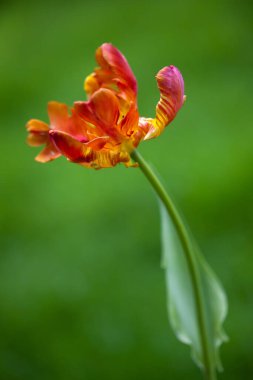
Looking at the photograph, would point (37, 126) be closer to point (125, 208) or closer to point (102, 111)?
point (102, 111)

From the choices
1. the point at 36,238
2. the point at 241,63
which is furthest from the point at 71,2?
the point at 36,238

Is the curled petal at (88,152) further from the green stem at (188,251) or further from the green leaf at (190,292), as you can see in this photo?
the green leaf at (190,292)

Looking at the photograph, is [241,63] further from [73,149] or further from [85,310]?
[73,149]

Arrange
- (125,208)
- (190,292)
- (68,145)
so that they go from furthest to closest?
(125,208) < (190,292) < (68,145)

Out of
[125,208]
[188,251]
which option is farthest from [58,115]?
[125,208]

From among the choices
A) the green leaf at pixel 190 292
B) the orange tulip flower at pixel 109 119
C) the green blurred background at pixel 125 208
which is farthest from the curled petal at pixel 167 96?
the green blurred background at pixel 125 208

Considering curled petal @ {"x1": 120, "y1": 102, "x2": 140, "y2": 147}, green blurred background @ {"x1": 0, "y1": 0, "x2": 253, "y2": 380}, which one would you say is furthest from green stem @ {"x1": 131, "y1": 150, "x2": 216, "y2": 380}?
green blurred background @ {"x1": 0, "y1": 0, "x2": 253, "y2": 380}
